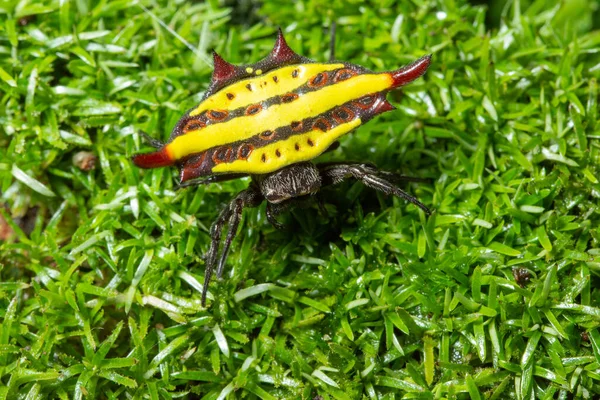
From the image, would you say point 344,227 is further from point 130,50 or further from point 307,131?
point 130,50

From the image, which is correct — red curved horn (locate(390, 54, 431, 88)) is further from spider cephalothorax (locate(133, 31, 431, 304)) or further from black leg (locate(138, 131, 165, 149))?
black leg (locate(138, 131, 165, 149))

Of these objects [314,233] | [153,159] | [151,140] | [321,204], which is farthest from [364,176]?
[151,140]

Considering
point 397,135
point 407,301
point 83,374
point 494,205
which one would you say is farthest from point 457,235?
point 83,374

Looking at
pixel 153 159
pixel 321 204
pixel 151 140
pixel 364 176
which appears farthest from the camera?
pixel 151 140

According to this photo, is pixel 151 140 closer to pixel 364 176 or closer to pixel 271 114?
pixel 271 114

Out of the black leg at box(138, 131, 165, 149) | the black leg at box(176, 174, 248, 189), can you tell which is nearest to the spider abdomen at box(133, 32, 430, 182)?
the black leg at box(176, 174, 248, 189)

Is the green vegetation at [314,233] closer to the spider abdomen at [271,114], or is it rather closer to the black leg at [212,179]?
the black leg at [212,179]
